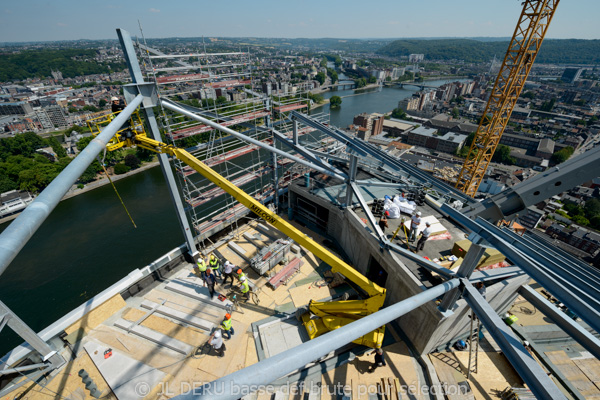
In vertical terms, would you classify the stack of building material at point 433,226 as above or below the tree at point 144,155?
above

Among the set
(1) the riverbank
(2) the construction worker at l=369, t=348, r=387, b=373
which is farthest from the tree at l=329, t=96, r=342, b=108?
(2) the construction worker at l=369, t=348, r=387, b=373

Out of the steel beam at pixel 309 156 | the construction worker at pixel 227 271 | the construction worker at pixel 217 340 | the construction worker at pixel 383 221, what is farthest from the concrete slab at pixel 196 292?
the steel beam at pixel 309 156

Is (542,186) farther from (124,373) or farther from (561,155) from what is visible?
(561,155)

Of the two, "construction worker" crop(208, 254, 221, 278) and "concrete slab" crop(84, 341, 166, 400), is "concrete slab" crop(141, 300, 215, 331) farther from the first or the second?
"construction worker" crop(208, 254, 221, 278)

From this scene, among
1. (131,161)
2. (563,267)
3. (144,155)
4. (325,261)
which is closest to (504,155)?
(563,267)

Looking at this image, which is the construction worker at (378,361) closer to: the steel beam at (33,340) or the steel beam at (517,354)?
the steel beam at (517,354)

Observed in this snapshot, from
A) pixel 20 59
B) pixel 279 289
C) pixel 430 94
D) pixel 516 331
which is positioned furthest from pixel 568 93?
pixel 20 59
